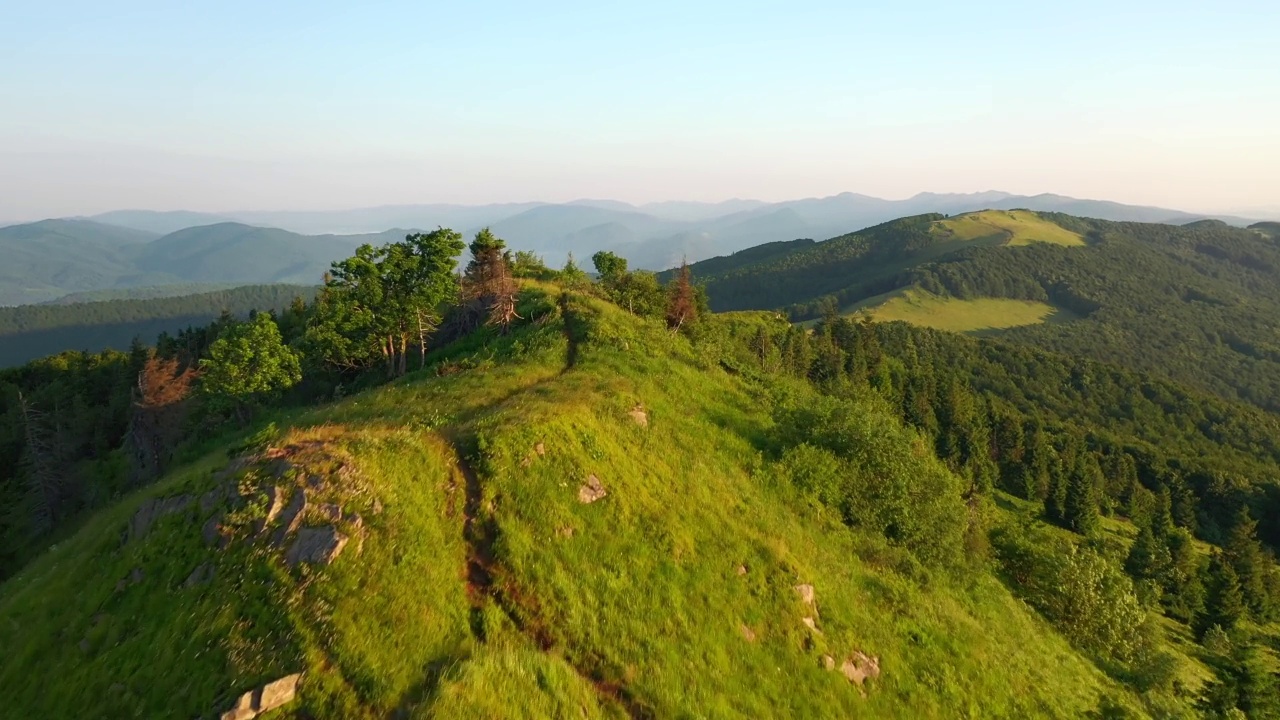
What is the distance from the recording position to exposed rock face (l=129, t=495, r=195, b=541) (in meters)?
19.5

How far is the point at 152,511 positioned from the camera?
20.2m

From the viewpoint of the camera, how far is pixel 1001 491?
107312 millimetres

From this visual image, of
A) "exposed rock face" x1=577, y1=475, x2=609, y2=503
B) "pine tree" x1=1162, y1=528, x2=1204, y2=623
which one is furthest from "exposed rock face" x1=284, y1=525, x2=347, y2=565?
"pine tree" x1=1162, y1=528, x2=1204, y2=623

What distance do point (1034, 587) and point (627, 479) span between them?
101ft

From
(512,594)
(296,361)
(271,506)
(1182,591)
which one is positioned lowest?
(1182,591)

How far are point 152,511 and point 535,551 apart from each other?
1293 centimetres

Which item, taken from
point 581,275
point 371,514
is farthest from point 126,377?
point 371,514

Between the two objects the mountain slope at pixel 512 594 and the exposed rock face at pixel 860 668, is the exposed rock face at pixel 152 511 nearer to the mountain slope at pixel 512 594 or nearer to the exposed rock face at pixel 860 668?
the mountain slope at pixel 512 594

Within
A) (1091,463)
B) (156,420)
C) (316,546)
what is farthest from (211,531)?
(1091,463)

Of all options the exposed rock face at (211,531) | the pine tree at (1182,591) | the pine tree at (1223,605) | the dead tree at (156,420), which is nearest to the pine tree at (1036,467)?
the pine tree at (1182,591)

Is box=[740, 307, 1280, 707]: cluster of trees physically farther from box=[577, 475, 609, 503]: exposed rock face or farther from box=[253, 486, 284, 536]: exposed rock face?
box=[253, 486, 284, 536]: exposed rock face

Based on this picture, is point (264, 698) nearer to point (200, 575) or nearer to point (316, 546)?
point (316, 546)

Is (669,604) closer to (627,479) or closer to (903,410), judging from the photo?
(627,479)

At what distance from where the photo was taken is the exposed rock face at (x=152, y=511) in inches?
766
